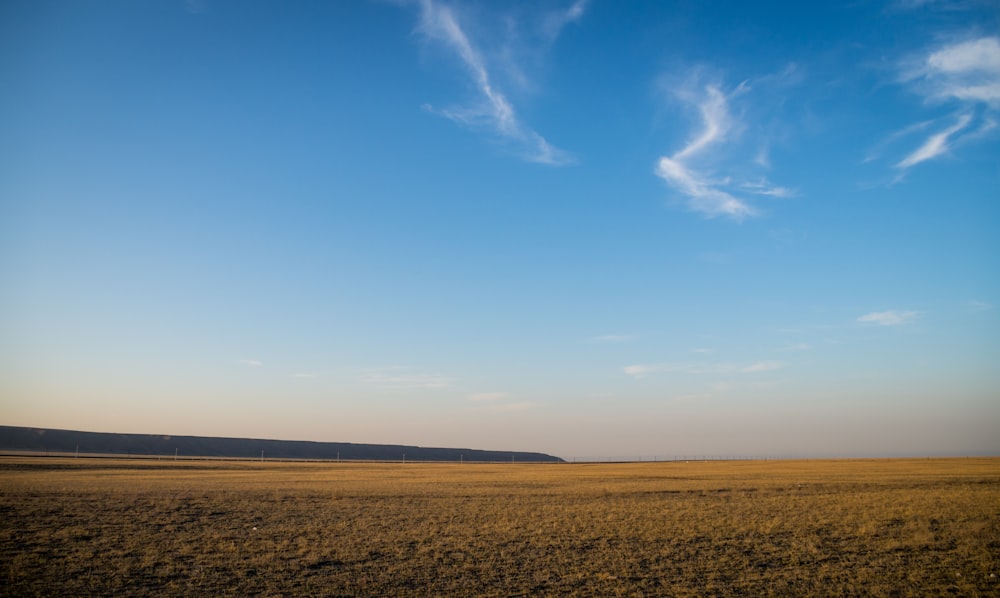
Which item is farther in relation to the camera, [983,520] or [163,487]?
Answer: [163,487]

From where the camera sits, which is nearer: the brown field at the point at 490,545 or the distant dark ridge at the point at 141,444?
the brown field at the point at 490,545

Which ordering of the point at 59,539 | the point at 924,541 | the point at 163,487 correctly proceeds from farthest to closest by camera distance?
the point at 163,487 < the point at 924,541 < the point at 59,539

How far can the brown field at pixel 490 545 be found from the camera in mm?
15227

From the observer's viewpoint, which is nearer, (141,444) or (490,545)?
(490,545)

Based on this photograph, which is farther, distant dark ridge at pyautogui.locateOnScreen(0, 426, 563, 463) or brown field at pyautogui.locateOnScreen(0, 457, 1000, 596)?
distant dark ridge at pyautogui.locateOnScreen(0, 426, 563, 463)

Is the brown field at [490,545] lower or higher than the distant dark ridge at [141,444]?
higher

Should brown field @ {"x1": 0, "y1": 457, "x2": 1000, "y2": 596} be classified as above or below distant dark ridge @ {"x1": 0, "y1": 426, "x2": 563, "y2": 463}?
above

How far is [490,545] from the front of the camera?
20.3 meters

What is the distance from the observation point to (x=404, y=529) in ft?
77.4

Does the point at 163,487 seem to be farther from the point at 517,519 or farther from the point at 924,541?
the point at 924,541

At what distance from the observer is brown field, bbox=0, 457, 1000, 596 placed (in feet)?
50.0

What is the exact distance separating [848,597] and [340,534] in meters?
16.2

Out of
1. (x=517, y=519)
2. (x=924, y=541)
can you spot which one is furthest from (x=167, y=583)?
(x=924, y=541)

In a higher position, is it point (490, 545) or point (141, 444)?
point (490, 545)
